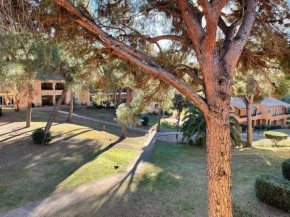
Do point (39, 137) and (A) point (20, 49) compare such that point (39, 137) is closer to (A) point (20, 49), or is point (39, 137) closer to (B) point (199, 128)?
(A) point (20, 49)

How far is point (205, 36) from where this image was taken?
3990 millimetres

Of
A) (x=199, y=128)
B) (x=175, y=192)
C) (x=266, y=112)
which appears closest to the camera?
(x=175, y=192)

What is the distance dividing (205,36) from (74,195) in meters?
7.86

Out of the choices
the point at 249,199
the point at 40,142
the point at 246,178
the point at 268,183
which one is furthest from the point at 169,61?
the point at 40,142

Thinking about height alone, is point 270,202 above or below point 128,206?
above

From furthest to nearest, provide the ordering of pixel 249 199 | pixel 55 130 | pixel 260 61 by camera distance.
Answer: pixel 55 130 → pixel 249 199 → pixel 260 61

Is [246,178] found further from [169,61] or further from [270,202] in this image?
[169,61]

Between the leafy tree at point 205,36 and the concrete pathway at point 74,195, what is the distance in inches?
237

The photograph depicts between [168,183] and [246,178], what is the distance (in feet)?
11.5

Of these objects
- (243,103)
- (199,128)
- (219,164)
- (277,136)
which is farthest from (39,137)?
(243,103)

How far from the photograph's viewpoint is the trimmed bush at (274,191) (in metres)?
6.84

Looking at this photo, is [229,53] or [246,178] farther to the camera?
[246,178]

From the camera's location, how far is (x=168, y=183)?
9.98 metres

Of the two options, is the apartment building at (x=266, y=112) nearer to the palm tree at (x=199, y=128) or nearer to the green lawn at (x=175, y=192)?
the palm tree at (x=199, y=128)
